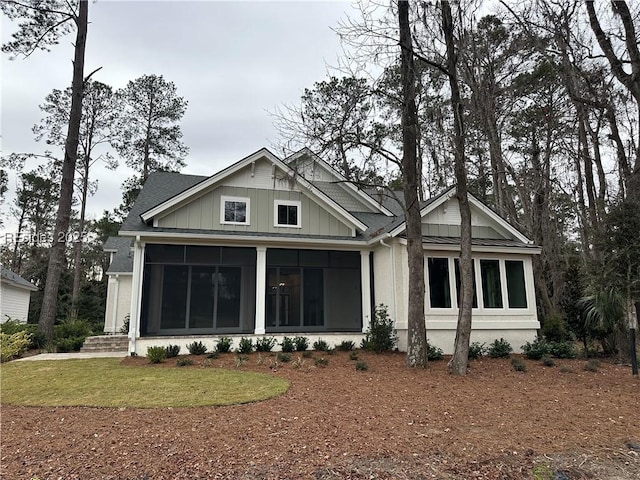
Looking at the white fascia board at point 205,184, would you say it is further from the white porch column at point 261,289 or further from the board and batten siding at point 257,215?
the white porch column at point 261,289

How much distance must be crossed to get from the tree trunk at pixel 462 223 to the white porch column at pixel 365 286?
427 cm

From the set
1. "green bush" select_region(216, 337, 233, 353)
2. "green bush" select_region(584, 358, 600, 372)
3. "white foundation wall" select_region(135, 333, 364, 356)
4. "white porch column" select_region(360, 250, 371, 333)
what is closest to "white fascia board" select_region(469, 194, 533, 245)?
"white porch column" select_region(360, 250, 371, 333)

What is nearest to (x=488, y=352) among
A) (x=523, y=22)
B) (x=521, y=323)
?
(x=521, y=323)

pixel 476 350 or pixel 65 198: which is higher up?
pixel 65 198

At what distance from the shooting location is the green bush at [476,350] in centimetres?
1081

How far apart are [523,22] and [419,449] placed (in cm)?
1202

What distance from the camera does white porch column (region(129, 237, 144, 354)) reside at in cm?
1109

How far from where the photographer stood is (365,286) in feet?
43.5

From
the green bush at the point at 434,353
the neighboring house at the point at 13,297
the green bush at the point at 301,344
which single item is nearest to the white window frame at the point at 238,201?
the green bush at the point at 301,344

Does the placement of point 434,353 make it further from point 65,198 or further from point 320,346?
point 65,198

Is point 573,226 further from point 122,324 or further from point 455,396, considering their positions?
point 122,324

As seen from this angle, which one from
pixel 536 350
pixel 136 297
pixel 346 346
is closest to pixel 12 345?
pixel 136 297

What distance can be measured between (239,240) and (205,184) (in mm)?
2006

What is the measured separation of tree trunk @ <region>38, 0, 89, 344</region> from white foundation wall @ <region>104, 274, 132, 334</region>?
479cm
